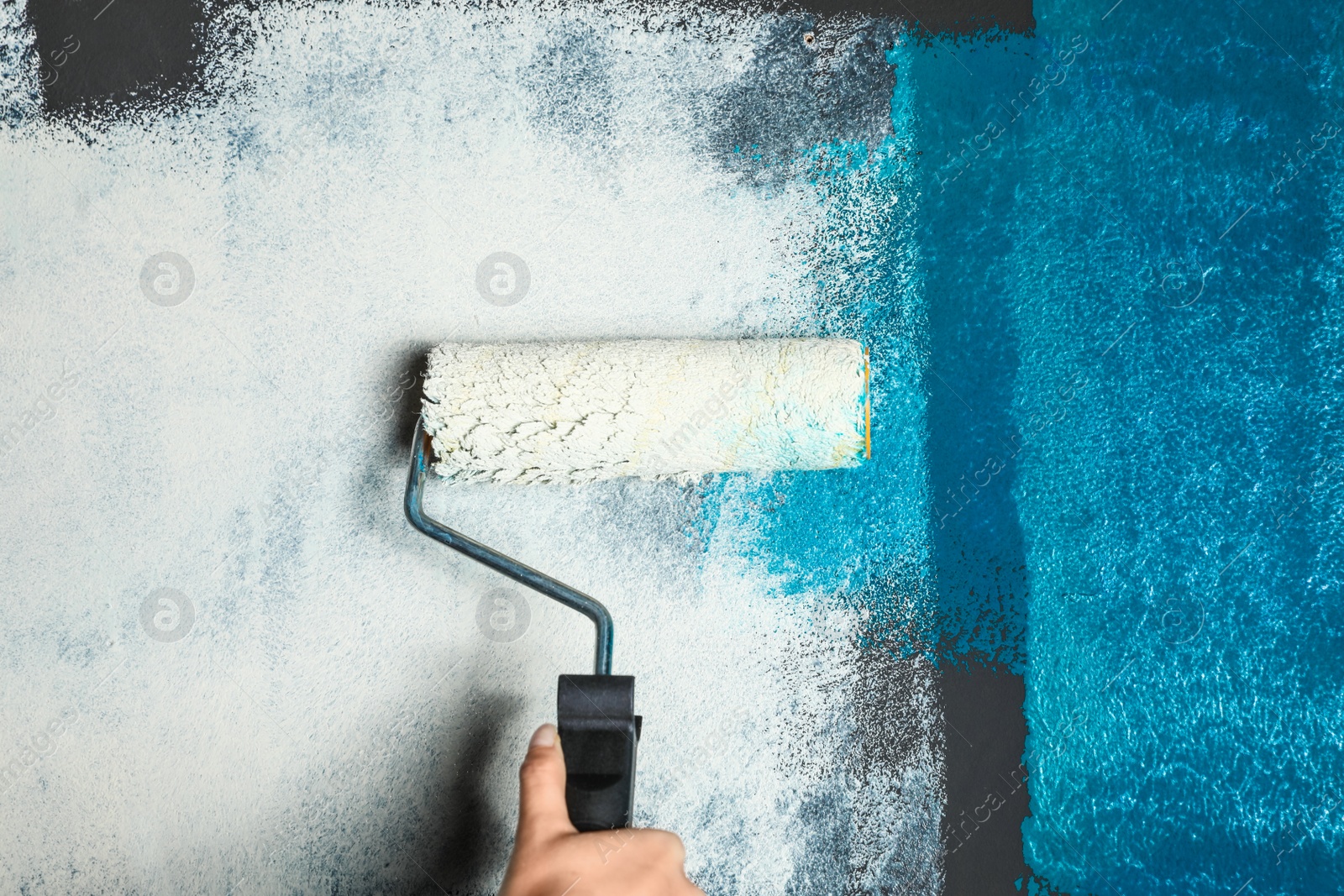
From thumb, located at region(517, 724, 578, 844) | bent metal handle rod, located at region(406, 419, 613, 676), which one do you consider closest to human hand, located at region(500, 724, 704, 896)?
thumb, located at region(517, 724, 578, 844)

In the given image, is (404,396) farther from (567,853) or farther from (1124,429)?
(1124,429)

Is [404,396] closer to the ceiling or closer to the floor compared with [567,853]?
closer to the ceiling

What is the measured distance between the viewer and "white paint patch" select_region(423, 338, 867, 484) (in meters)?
1.03

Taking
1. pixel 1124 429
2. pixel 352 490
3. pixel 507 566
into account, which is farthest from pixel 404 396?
pixel 1124 429

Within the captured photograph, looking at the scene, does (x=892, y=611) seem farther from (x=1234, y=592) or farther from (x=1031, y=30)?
(x=1031, y=30)

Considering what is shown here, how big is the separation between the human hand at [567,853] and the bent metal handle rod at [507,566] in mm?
137

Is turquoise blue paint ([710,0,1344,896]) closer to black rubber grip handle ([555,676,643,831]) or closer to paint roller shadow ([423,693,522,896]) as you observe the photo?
black rubber grip handle ([555,676,643,831])

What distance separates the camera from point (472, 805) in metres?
1.12

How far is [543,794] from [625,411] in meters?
0.47

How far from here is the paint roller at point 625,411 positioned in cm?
103

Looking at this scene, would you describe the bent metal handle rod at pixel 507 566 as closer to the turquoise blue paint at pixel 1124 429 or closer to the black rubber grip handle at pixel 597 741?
the black rubber grip handle at pixel 597 741

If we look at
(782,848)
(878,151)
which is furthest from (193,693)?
(878,151)

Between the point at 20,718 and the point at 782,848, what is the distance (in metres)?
1.08

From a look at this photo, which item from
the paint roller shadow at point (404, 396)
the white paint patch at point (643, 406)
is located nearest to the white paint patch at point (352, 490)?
the paint roller shadow at point (404, 396)
